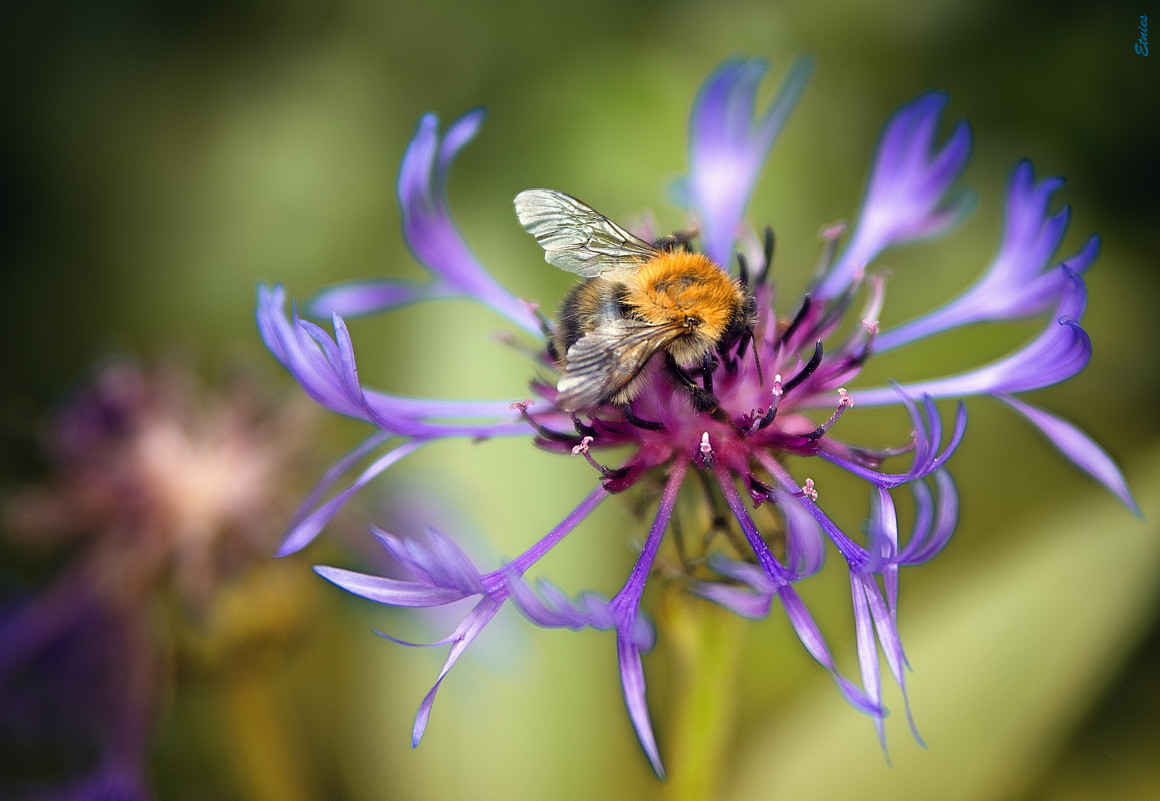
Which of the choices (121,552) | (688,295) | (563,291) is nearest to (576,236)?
(688,295)

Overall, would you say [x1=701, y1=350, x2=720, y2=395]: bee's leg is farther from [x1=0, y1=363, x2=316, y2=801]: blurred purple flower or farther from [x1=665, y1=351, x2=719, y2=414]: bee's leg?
[x1=0, y1=363, x2=316, y2=801]: blurred purple flower

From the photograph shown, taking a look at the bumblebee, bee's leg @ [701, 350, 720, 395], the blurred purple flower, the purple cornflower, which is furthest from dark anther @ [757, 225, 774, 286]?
the blurred purple flower

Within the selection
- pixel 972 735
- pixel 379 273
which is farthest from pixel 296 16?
pixel 972 735

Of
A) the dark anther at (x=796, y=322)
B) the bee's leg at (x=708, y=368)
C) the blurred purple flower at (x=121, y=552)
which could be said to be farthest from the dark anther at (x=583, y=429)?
the blurred purple flower at (x=121, y=552)

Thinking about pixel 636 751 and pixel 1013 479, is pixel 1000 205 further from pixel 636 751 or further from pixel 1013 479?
pixel 636 751

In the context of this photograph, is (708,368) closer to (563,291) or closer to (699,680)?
(699,680)
